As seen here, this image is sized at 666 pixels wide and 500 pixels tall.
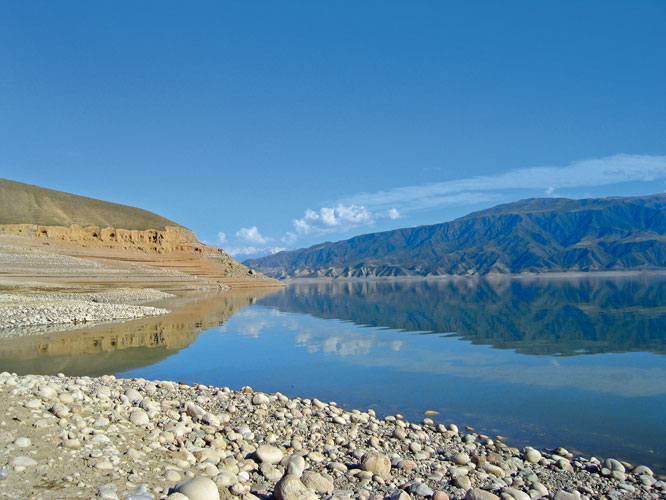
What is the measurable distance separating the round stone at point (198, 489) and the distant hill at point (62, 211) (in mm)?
125455

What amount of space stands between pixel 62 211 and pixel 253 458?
5518 inches

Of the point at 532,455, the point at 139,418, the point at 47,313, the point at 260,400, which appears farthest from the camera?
the point at 47,313

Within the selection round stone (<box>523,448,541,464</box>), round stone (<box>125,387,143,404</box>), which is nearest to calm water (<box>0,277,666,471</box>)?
round stone (<box>523,448,541,464</box>)

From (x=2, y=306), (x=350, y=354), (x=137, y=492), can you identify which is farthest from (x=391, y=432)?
Result: (x=2, y=306)

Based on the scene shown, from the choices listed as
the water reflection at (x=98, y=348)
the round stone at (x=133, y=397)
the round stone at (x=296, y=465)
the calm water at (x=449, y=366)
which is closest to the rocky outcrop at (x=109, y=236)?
the water reflection at (x=98, y=348)

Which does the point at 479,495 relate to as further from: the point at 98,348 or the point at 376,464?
the point at 98,348

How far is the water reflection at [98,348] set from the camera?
17.1 metres

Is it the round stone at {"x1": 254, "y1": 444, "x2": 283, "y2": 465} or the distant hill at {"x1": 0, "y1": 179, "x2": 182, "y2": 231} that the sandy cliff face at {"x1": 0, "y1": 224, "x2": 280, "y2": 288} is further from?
the round stone at {"x1": 254, "y1": 444, "x2": 283, "y2": 465}

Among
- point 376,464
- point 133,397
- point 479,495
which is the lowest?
point 479,495

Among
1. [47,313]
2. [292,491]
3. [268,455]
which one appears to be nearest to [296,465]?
[268,455]

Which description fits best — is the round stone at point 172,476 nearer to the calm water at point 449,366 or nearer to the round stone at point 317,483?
the round stone at point 317,483

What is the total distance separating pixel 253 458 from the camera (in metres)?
7.44

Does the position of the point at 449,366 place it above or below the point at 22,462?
below

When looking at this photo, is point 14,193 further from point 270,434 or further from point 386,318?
point 270,434
